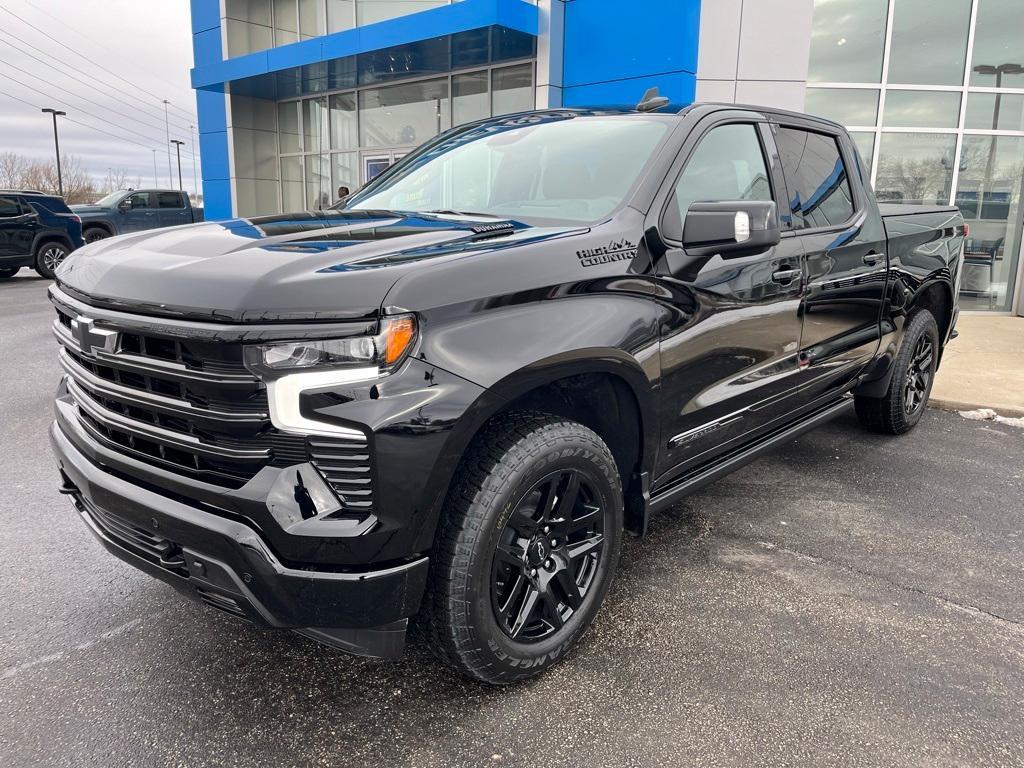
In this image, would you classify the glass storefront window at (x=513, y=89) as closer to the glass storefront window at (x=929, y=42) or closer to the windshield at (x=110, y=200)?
the glass storefront window at (x=929, y=42)

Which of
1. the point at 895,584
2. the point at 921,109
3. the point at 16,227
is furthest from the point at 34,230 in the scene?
the point at 895,584

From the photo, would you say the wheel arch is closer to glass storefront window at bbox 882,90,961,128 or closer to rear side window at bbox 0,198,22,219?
glass storefront window at bbox 882,90,961,128

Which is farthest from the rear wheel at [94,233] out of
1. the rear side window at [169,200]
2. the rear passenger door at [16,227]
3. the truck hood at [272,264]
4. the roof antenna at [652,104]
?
the roof antenna at [652,104]

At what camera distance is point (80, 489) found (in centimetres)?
233

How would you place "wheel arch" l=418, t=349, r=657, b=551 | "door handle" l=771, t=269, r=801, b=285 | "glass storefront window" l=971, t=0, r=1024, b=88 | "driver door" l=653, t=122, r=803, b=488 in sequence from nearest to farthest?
"wheel arch" l=418, t=349, r=657, b=551 < "driver door" l=653, t=122, r=803, b=488 < "door handle" l=771, t=269, r=801, b=285 < "glass storefront window" l=971, t=0, r=1024, b=88

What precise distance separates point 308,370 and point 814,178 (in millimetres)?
2868

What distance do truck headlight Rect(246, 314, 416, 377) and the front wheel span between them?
45 centimetres

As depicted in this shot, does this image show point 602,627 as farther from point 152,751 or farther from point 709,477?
point 152,751

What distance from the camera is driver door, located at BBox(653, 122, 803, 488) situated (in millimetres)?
2643

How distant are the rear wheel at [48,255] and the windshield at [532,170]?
13782mm

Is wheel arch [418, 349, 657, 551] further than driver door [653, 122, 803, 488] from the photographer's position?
No

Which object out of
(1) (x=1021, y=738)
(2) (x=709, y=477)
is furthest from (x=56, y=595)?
(1) (x=1021, y=738)

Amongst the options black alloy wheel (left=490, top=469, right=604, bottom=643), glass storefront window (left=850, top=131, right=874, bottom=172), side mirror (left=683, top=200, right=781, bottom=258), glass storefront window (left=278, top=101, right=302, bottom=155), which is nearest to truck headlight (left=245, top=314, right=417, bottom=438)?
black alloy wheel (left=490, top=469, right=604, bottom=643)

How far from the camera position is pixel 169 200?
20125mm
